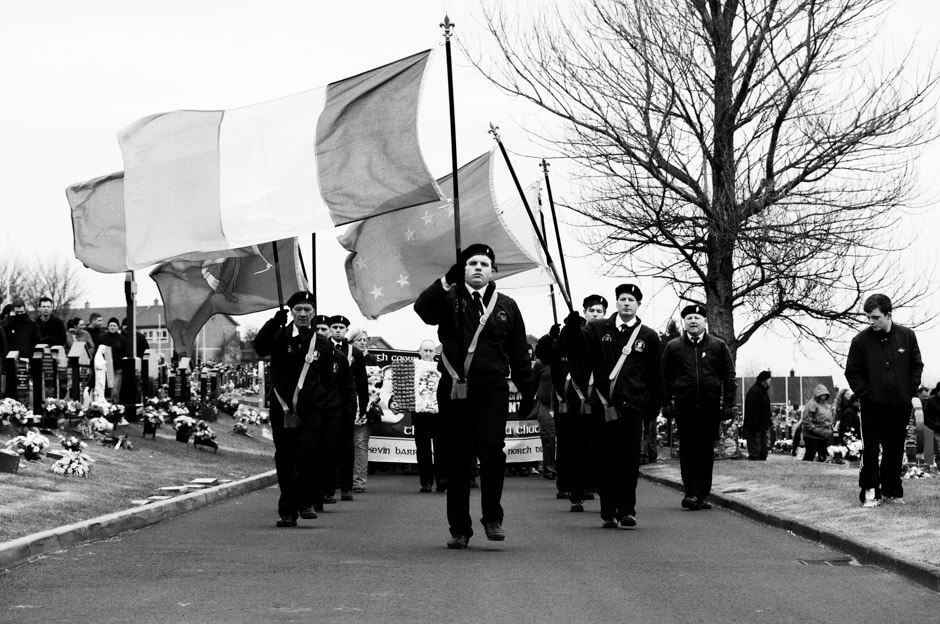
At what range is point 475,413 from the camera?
980 cm

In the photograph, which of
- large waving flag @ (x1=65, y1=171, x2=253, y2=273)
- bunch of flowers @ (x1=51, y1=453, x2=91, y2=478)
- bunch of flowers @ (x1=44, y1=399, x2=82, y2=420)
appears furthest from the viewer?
bunch of flowers @ (x1=44, y1=399, x2=82, y2=420)

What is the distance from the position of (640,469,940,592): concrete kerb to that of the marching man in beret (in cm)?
240

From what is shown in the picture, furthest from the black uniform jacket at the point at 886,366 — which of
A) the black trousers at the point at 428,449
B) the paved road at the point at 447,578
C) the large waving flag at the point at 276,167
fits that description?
the black trousers at the point at 428,449

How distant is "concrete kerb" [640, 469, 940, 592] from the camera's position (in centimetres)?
844

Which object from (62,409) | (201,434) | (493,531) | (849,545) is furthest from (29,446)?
(849,545)

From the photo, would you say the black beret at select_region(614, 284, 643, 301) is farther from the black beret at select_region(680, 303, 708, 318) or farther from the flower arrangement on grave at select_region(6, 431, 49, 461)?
the flower arrangement on grave at select_region(6, 431, 49, 461)

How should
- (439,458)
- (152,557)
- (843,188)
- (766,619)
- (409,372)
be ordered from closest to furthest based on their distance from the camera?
(766,619)
(152,557)
(439,458)
(409,372)
(843,188)

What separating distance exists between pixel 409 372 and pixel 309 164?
22.0 feet

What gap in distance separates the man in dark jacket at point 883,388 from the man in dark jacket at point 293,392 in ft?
15.5

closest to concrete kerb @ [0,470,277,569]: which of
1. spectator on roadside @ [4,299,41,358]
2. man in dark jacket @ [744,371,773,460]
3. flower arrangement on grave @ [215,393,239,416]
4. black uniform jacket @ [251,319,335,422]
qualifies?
black uniform jacket @ [251,319,335,422]

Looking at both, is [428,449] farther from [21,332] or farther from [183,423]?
[21,332]

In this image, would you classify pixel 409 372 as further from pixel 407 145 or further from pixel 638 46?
pixel 638 46

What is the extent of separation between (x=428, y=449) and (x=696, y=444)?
510 cm

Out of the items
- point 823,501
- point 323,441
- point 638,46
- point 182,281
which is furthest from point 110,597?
point 638,46
